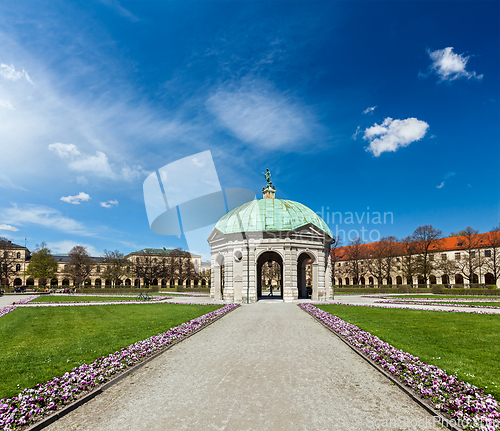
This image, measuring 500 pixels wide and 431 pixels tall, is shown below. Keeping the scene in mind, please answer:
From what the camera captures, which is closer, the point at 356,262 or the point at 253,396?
the point at 253,396

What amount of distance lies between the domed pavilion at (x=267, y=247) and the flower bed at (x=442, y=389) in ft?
81.7

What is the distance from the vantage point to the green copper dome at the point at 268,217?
3772 centimetres

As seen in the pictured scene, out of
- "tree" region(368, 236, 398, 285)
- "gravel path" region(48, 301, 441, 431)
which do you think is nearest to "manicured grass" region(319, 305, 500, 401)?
"gravel path" region(48, 301, 441, 431)

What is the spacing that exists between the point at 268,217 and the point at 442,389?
31896 mm

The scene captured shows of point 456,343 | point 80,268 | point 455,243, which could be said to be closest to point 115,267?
point 80,268

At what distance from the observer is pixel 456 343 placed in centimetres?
1239

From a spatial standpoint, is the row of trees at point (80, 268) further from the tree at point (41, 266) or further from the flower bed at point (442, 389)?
the flower bed at point (442, 389)

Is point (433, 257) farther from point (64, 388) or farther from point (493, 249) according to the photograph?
point (64, 388)

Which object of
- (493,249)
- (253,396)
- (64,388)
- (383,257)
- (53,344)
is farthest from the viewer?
(383,257)

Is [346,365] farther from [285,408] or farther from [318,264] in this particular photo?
[318,264]

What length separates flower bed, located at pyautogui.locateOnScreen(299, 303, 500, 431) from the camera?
5797mm

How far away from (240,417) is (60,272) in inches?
5026

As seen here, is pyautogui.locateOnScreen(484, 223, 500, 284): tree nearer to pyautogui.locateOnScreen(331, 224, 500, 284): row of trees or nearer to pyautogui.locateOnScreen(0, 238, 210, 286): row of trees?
pyautogui.locateOnScreen(331, 224, 500, 284): row of trees

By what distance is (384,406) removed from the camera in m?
6.80
